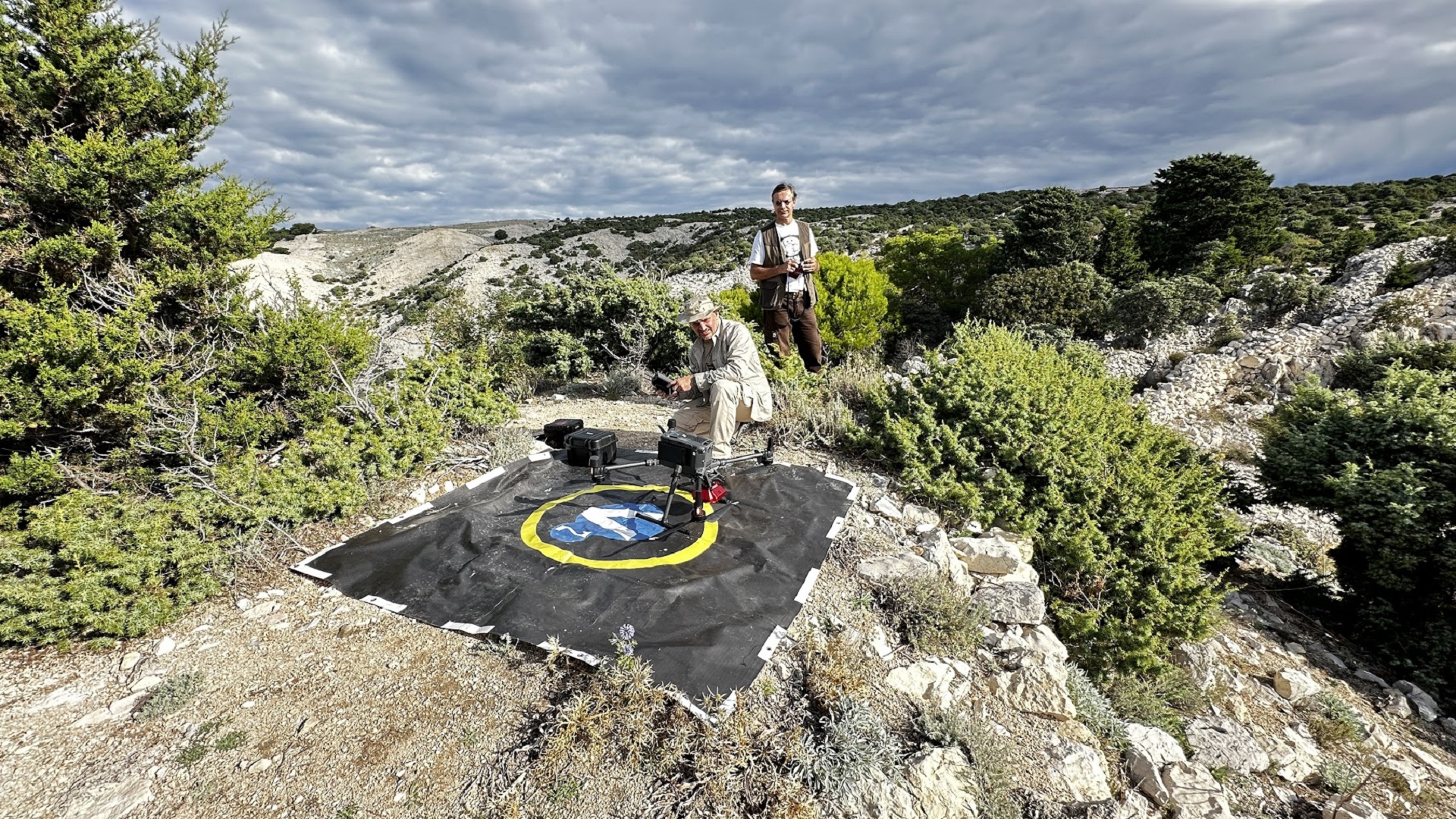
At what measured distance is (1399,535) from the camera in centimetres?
516

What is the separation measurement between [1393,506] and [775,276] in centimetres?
643

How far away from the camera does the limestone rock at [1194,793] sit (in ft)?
8.72

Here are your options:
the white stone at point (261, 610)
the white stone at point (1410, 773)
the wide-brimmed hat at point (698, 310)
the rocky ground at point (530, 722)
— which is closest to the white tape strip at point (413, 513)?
the rocky ground at point (530, 722)

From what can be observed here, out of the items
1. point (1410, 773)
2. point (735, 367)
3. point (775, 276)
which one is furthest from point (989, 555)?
point (775, 276)

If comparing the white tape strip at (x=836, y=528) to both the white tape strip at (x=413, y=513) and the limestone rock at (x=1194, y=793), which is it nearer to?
the limestone rock at (x=1194, y=793)

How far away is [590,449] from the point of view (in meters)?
4.56

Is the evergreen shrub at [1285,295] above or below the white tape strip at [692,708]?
above

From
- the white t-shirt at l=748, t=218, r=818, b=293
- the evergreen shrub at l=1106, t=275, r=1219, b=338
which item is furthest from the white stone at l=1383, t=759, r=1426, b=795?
the evergreen shrub at l=1106, t=275, r=1219, b=338

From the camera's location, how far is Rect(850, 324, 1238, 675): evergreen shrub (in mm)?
4328

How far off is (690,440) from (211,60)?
6.15 metres

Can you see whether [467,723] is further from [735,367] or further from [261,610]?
[735,367]

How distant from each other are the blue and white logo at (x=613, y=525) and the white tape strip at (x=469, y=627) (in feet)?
2.77

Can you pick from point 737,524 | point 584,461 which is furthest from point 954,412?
point 584,461

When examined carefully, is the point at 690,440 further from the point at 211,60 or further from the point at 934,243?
the point at 934,243
